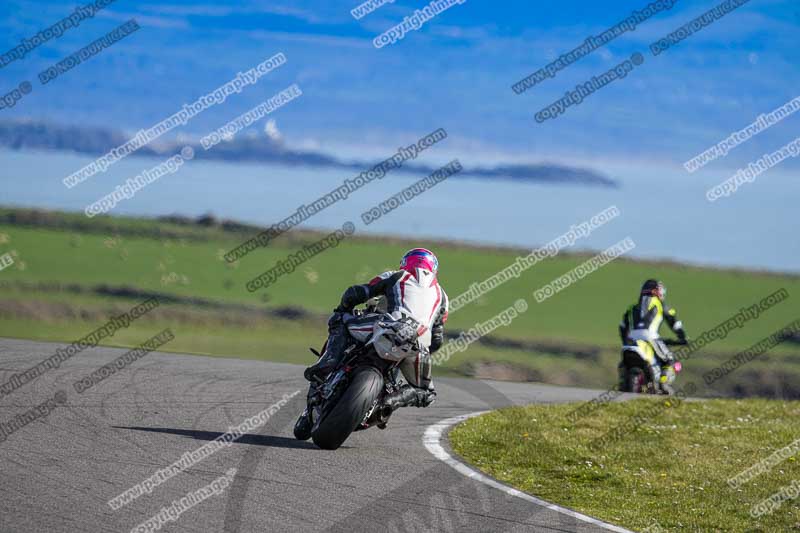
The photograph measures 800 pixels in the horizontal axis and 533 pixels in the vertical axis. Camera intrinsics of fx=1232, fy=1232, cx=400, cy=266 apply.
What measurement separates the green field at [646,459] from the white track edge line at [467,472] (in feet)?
0.54

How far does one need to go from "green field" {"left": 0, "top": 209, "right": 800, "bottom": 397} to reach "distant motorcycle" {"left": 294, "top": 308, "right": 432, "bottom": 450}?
2202cm

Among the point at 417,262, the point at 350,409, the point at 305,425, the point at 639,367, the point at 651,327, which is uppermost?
the point at 417,262

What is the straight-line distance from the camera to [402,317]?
36.8 ft

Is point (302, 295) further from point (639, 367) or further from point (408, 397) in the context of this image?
point (408, 397)

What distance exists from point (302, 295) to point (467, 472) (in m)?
43.2

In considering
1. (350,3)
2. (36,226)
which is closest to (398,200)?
(36,226)

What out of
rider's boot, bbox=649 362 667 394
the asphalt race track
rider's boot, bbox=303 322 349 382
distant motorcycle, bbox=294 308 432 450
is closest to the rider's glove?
distant motorcycle, bbox=294 308 432 450

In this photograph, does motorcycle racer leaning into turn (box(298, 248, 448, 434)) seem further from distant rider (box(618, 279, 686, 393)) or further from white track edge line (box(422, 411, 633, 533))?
distant rider (box(618, 279, 686, 393))

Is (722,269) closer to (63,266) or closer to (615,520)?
(63,266)

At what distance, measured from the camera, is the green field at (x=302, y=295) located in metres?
40.8

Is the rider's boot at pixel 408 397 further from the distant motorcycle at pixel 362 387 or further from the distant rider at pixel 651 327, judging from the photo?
the distant rider at pixel 651 327

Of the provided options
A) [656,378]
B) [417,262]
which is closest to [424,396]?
[417,262]

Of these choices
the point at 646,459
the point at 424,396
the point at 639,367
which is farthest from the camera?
the point at 639,367

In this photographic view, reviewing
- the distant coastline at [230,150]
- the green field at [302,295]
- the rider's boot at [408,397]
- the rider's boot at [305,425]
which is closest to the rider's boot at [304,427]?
the rider's boot at [305,425]
